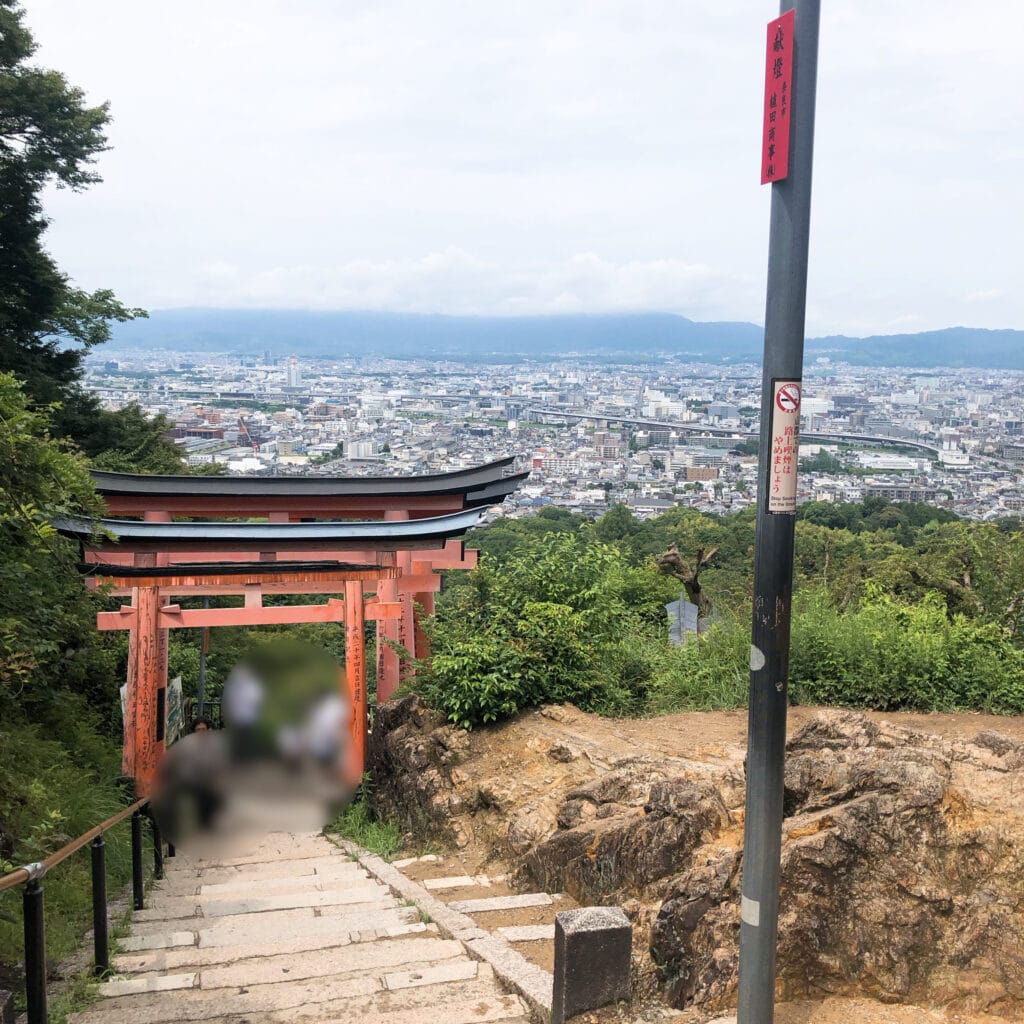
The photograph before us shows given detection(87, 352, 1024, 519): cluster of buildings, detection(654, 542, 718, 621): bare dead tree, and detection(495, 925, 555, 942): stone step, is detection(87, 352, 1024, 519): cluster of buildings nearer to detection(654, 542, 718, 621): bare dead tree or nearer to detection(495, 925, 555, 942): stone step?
detection(654, 542, 718, 621): bare dead tree

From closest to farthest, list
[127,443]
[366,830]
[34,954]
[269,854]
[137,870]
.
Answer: [34,954]
[137,870]
[269,854]
[366,830]
[127,443]

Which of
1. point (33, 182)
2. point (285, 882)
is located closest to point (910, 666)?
point (285, 882)

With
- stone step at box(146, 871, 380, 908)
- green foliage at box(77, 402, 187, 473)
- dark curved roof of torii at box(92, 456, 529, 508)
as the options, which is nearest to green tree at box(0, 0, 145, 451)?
green foliage at box(77, 402, 187, 473)

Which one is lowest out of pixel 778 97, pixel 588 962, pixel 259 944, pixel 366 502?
pixel 259 944

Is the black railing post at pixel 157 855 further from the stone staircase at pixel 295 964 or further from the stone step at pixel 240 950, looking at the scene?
the stone step at pixel 240 950

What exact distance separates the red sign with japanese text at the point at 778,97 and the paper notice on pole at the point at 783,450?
29.0 inches

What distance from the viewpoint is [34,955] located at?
352 centimetres

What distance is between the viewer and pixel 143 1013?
416 centimetres

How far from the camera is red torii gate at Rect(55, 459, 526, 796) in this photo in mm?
9773

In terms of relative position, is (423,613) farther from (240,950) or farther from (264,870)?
(240,950)

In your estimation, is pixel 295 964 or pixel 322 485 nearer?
pixel 295 964

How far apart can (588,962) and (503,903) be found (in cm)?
201

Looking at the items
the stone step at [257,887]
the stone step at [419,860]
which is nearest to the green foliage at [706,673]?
the stone step at [419,860]

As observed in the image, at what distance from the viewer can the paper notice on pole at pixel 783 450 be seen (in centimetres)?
330
